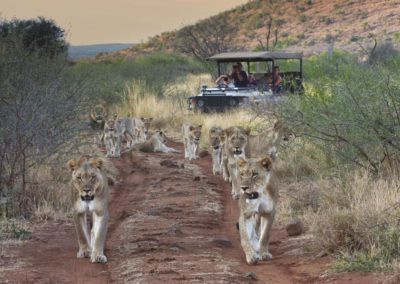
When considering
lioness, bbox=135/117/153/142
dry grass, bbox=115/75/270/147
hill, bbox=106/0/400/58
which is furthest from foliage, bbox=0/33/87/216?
hill, bbox=106/0/400/58

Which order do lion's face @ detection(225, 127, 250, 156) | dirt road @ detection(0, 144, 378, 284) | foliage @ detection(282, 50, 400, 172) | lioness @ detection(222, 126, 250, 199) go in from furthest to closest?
lion's face @ detection(225, 127, 250, 156) < lioness @ detection(222, 126, 250, 199) < foliage @ detection(282, 50, 400, 172) < dirt road @ detection(0, 144, 378, 284)

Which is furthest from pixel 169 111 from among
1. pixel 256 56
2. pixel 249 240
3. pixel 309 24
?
pixel 309 24

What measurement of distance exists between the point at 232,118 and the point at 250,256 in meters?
13.3

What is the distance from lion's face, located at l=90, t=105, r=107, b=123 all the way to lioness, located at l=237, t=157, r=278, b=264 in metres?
12.3

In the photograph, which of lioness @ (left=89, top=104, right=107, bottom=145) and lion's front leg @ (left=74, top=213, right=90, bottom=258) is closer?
lion's front leg @ (left=74, top=213, right=90, bottom=258)

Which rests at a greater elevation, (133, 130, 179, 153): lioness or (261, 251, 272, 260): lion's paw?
(261, 251, 272, 260): lion's paw

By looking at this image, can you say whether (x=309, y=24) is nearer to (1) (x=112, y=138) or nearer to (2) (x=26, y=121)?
(1) (x=112, y=138)

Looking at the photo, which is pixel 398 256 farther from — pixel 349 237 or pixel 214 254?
pixel 214 254

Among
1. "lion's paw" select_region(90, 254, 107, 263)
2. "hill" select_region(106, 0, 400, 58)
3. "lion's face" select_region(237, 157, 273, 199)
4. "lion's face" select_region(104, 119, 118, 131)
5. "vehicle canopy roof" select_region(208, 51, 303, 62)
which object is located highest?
"lion's face" select_region(237, 157, 273, 199)

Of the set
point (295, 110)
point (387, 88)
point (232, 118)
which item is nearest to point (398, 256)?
point (387, 88)

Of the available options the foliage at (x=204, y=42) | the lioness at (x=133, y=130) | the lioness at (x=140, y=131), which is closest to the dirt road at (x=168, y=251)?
the lioness at (x=133, y=130)

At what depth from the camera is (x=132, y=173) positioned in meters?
16.9

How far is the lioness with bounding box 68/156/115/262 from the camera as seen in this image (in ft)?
30.6

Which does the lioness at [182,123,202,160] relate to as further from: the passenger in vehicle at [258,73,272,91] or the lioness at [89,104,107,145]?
the passenger in vehicle at [258,73,272,91]
